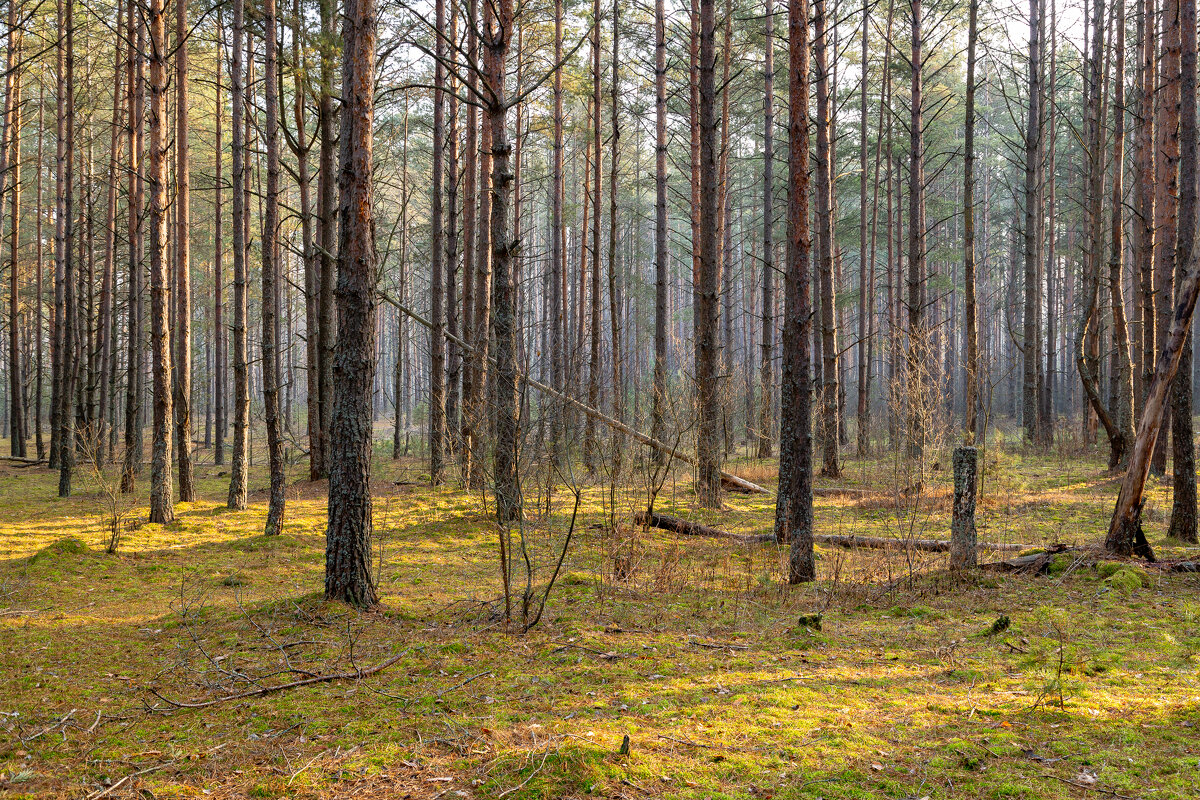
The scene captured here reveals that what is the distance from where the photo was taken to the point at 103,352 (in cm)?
1755

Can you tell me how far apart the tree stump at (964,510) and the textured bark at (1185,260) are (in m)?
2.71

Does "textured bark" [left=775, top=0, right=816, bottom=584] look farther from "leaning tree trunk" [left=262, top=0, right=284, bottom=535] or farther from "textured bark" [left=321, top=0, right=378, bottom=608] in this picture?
"leaning tree trunk" [left=262, top=0, right=284, bottom=535]

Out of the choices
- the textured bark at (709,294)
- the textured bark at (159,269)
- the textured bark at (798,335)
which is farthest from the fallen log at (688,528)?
the textured bark at (159,269)

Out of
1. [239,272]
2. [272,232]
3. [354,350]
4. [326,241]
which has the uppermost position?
[326,241]

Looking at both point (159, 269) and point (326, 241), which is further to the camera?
point (326, 241)

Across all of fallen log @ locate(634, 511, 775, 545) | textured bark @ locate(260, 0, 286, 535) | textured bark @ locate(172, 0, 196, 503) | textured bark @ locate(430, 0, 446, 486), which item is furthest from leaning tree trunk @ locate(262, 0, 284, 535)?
fallen log @ locate(634, 511, 775, 545)

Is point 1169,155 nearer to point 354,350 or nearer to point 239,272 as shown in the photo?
point 354,350

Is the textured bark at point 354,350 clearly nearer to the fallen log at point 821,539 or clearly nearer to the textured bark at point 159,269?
the fallen log at point 821,539

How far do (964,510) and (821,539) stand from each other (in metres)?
2.52

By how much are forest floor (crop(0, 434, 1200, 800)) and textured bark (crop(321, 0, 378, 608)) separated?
44 cm

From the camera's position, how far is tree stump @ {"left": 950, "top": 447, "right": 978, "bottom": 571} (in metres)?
6.44

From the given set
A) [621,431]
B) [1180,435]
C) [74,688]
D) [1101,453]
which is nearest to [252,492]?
[621,431]

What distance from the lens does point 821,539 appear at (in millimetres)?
8883

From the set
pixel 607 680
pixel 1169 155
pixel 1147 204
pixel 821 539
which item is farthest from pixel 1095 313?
pixel 607 680
